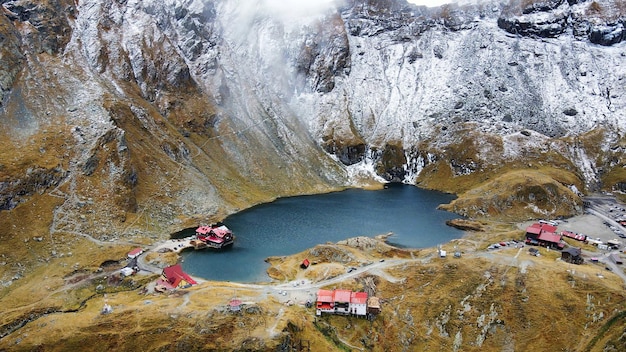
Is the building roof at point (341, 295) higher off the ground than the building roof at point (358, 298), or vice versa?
the building roof at point (341, 295)

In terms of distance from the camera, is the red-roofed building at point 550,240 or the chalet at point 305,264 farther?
the red-roofed building at point 550,240

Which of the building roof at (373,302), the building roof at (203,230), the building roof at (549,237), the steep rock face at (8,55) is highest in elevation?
the steep rock face at (8,55)

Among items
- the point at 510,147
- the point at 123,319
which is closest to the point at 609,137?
the point at 510,147

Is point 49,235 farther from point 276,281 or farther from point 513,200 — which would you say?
point 513,200

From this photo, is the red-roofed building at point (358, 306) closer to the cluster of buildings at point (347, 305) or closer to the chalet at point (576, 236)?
the cluster of buildings at point (347, 305)

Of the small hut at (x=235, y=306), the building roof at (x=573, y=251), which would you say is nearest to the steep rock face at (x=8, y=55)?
the small hut at (x=235, y=306)

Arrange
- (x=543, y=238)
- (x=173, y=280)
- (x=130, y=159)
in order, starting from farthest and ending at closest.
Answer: (x=130, y=159) → (x=543, y=238) → (x=173, y=280)

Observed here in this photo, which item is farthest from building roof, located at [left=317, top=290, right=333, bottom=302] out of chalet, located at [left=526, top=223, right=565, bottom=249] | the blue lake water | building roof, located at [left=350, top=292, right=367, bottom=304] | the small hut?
chalet, located at [left=526, top=223, right=565, bottom=249]

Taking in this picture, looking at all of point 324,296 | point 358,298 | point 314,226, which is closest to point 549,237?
point 358,298

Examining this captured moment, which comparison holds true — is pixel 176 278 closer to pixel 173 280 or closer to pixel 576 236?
pixel 173 280
